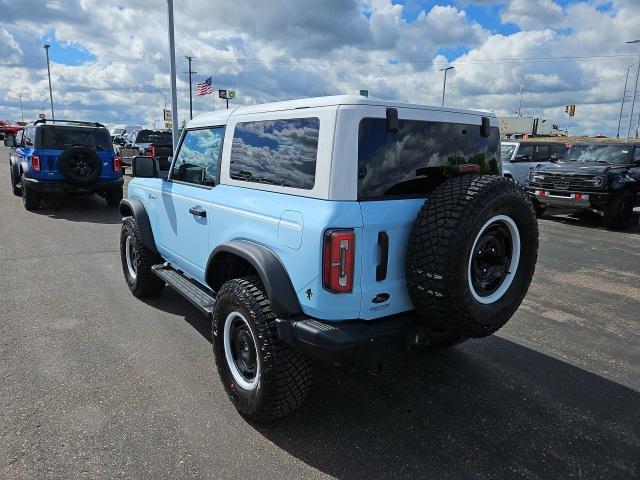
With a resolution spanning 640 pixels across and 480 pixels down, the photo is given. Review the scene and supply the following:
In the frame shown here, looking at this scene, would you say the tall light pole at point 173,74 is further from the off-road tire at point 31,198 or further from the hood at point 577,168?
the hood at point 577,168

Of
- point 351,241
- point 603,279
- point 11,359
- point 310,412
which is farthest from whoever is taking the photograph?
point 603,279

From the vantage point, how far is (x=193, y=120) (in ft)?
14.2

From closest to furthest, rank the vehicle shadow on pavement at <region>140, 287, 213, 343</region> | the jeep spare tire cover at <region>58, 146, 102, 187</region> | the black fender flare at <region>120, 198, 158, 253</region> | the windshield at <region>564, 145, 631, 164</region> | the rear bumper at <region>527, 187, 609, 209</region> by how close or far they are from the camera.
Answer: the vehicle shadow on pavement at <region>140, 287, 213, 343</region> → the black fender flare at <region>120, 198, 158, 253</region> → the jeep spare tire cover at <region>58, 146, 102, 187</region> → the rear bumper at <region>527, 187, 609, 209</region> → the windshield at <region>564, 145, 631, 164</region>

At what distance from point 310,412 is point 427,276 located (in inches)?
49.6

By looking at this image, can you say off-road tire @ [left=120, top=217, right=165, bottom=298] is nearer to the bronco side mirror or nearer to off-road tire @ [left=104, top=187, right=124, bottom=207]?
the bronco side mirror

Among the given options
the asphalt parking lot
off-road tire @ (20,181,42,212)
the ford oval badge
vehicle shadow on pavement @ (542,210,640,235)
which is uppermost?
the ford oval badge

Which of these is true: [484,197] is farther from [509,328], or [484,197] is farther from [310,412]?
[509,328]

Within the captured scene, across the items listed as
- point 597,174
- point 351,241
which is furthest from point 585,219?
point 351,241

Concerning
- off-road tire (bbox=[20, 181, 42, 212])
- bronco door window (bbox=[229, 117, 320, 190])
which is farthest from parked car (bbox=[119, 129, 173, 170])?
bronco door window (bbox=[229, 117, 320, 190])

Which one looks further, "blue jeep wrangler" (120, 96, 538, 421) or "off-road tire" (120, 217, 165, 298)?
"off-road tire" (120, 217, 165, 298)

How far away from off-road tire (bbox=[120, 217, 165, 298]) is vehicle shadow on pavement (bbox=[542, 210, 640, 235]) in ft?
32.7

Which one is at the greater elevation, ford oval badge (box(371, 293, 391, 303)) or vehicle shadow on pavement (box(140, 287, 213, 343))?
ford oval badge (box(371, 293, 391, 303))

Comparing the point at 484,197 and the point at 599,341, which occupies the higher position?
the point at 484,197

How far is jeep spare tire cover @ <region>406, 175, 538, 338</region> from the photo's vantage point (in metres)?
2.56
